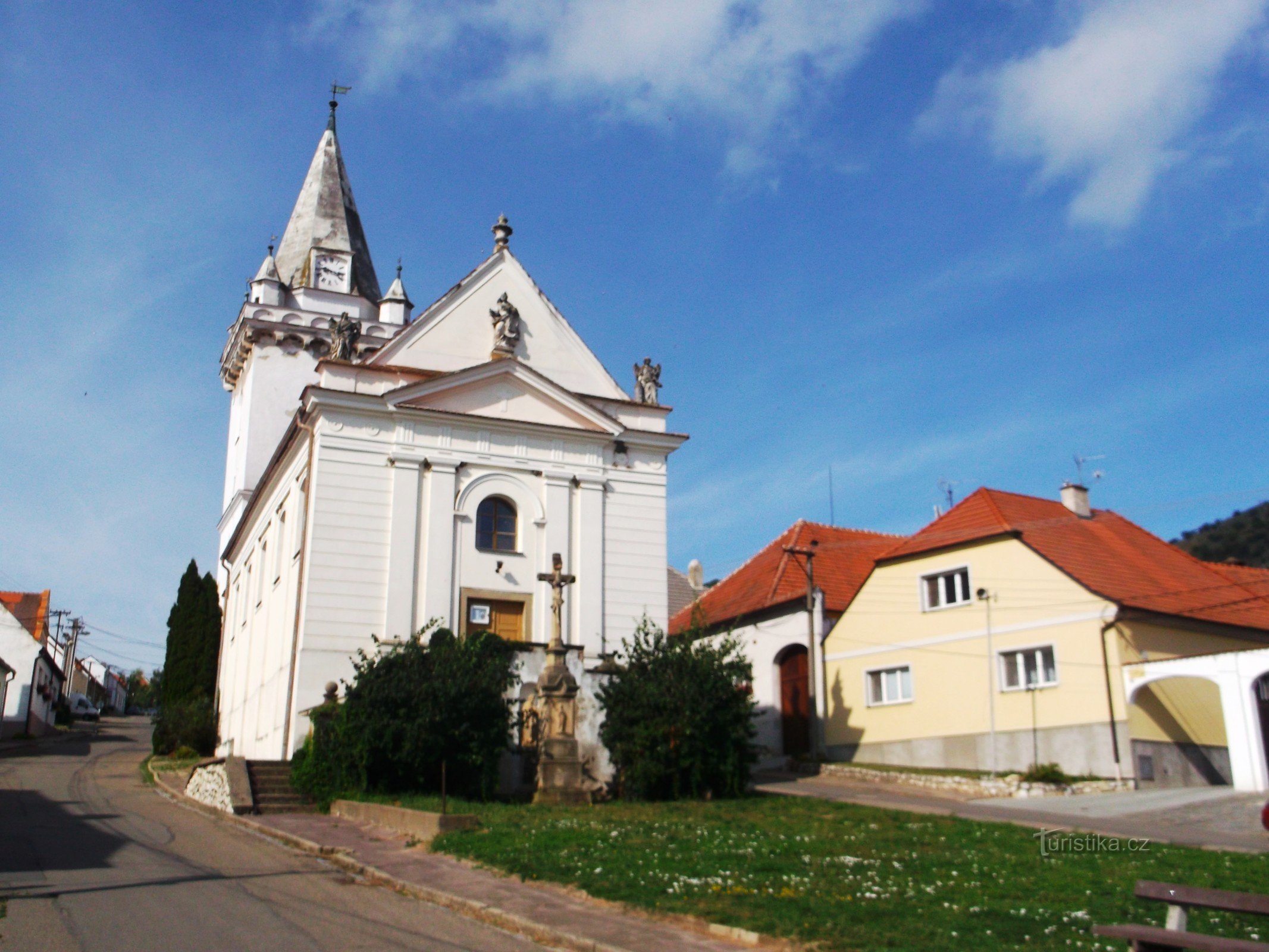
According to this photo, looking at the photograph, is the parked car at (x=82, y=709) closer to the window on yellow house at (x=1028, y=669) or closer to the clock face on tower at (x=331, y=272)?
the clock face on tower at (x=331, y=272)

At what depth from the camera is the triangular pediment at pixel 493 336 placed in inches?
1133

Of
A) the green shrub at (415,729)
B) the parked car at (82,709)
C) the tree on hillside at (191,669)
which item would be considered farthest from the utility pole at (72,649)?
the green shrub at (415,729)

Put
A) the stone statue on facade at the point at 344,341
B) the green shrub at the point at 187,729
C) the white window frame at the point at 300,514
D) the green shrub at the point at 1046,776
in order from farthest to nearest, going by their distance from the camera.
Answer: the green shrub at the point at 187,729
the stone statue on facade at the point at 344,341
the white window frame at the point at 300,514
the green shrub at the point at 1046,776

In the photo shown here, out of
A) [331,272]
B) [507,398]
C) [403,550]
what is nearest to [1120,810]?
[403,550]

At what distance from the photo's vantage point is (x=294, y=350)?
4316 cm

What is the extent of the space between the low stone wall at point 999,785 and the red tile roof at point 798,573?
25.7 ft

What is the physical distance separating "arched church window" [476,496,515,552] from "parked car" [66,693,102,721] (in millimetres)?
58939

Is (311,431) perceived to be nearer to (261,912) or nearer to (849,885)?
(261,912)

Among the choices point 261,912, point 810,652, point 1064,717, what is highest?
point 810,652

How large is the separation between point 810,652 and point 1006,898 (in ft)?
69.4

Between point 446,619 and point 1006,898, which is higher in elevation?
point 446,619

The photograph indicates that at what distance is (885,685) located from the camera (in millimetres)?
30844

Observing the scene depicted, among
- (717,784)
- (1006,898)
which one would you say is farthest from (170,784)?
(1006,898)

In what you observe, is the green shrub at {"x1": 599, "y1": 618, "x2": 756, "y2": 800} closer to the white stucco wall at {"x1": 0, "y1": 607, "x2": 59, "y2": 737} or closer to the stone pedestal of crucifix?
the stone pedestal of crucifix
